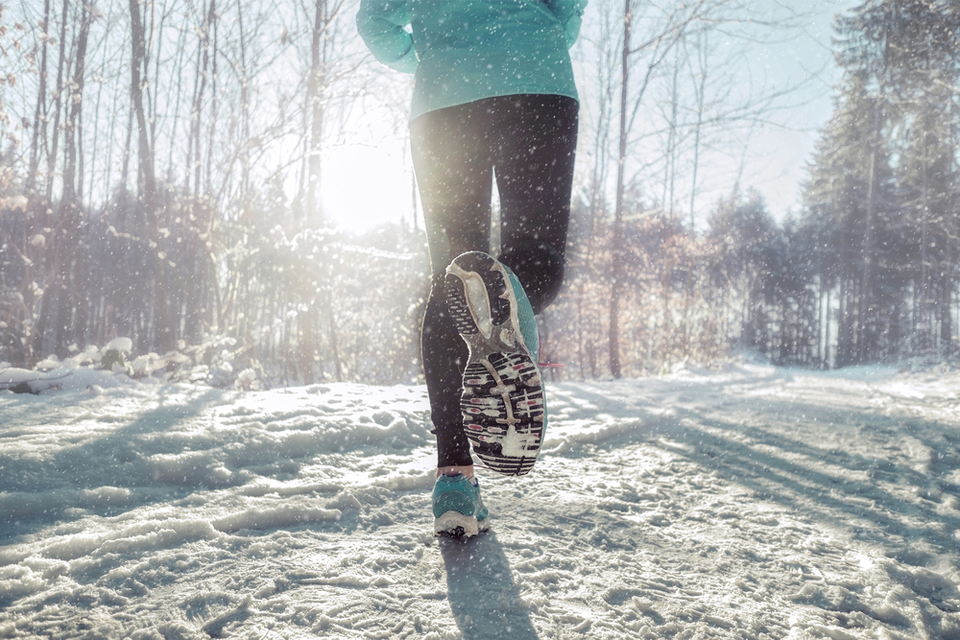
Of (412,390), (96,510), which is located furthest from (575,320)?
(96,510)

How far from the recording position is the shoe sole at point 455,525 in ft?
3.40

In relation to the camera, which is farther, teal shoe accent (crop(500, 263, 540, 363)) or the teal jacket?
the teal jacket

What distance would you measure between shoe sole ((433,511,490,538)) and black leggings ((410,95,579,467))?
0.11 m

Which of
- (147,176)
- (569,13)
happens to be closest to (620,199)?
(147,176)

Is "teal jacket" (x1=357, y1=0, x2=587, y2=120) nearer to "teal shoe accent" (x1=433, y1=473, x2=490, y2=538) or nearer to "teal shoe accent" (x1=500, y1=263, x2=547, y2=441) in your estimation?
"teal shoe accent" (x1=500, y1=263, x2=547, y2=441)

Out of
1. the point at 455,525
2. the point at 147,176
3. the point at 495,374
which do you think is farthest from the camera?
the point at 147,176

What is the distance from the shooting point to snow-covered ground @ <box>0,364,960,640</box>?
749mm

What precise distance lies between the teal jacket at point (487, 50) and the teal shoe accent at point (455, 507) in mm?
809

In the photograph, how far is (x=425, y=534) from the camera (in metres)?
1.08

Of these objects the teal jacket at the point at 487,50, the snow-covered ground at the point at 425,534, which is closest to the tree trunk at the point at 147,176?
the snow-covered ground at the point at 425,534

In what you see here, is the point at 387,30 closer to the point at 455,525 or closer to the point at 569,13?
the point at 569,13

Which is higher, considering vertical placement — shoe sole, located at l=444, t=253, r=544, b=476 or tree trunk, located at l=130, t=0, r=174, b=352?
tree trunk, located at l=130, t=0, r=174, b=352

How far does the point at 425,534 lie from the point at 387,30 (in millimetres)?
1198

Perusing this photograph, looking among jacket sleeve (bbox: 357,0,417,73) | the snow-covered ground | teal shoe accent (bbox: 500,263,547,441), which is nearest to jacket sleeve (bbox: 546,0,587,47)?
jacket sleeve (bbox: 357,0,417,73)
